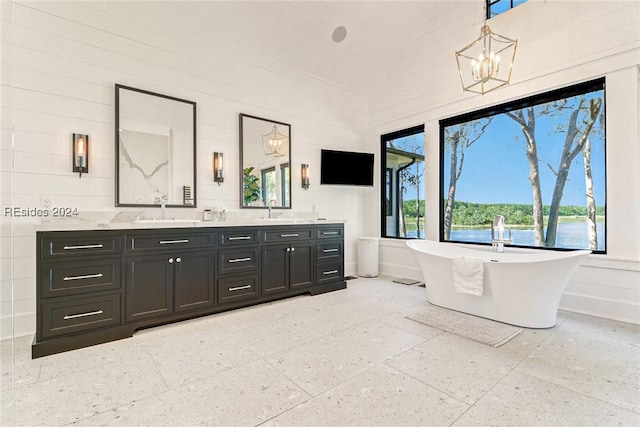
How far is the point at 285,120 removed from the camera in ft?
14.9

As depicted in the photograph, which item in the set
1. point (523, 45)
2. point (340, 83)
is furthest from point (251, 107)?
point (523, 45)

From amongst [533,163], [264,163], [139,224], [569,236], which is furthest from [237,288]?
[533,163]

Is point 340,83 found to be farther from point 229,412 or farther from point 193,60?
point 229,412

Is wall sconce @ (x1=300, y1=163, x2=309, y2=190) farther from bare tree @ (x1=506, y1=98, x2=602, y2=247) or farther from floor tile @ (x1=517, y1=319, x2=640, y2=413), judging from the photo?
floor tile @ (x1=517, y1=319, x2=640, y2=413)

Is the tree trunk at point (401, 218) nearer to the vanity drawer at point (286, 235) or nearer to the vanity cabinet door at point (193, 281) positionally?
the vanity drawer at point (286, 235)

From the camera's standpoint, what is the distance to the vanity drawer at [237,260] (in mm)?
3234

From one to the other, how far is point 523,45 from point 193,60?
4048 mm

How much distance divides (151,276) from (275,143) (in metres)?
2.42

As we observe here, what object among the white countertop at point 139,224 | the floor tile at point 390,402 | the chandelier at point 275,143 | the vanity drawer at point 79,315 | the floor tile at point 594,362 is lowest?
the floor tile at point 390,402

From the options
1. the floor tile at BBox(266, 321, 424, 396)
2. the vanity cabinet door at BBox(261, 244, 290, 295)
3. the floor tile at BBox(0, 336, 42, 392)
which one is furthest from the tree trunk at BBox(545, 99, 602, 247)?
the floor tile at BBox(0, 336, 42, 392)

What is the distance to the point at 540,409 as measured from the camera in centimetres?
169

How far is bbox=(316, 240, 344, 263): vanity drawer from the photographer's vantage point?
4121mm

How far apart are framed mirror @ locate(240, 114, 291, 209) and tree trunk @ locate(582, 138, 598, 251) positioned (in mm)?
3632

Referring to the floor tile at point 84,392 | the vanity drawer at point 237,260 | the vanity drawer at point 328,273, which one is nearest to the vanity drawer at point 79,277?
the floor tile at point 84,392
